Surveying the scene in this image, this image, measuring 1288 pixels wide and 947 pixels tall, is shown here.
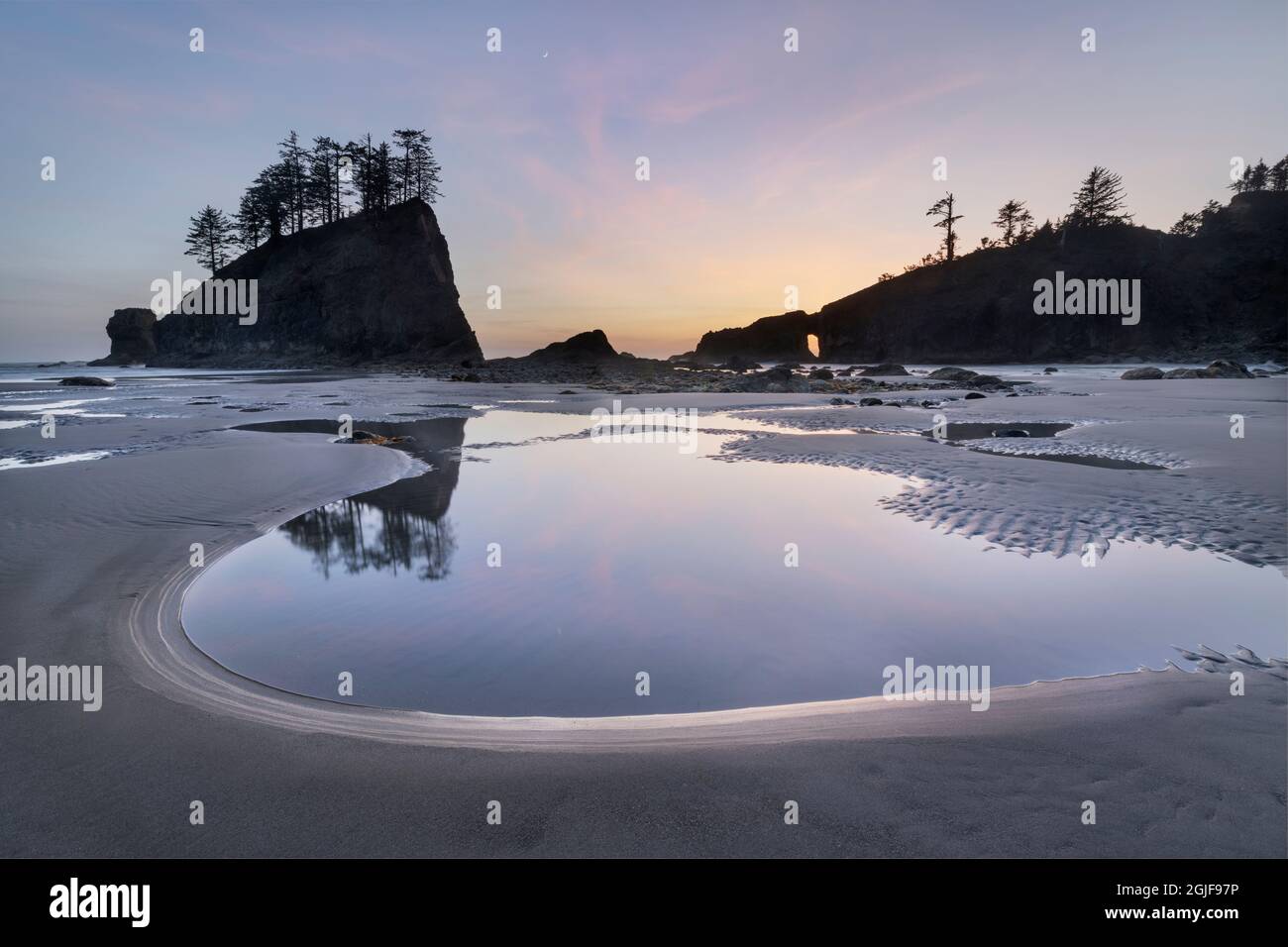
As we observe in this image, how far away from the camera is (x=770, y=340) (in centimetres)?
12044

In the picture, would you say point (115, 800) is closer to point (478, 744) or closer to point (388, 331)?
point (478, 744)

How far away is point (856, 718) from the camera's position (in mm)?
3697

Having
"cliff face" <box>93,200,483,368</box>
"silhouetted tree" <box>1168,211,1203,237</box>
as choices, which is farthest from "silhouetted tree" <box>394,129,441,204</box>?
A: "silhouetted tree" <box>1168,211,1203,237</box>

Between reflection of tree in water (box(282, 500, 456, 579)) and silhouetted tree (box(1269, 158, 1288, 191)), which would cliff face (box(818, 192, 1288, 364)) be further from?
reflection of tree in water (box(282, 500, 456, 579))

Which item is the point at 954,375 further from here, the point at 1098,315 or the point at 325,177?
the point at 325,177

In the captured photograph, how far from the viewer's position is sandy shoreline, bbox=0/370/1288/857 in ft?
8.21

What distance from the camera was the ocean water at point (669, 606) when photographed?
Result: 4.39 metres

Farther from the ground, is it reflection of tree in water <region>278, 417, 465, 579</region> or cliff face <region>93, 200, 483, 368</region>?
cliff face <region>93, 200, 483, 368</region>

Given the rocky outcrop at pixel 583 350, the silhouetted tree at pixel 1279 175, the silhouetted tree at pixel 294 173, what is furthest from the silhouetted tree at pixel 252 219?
the silhouetted tree at pixel 1279 175

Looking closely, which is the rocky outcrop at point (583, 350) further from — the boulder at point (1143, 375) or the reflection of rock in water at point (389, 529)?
the reflection of rock in water at point (389, 529)

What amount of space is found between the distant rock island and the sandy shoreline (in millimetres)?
71757

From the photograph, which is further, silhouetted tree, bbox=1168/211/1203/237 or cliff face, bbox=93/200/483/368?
silhouetted tree, bbox=1168/211/1203/237

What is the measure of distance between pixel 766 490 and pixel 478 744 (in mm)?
8156
